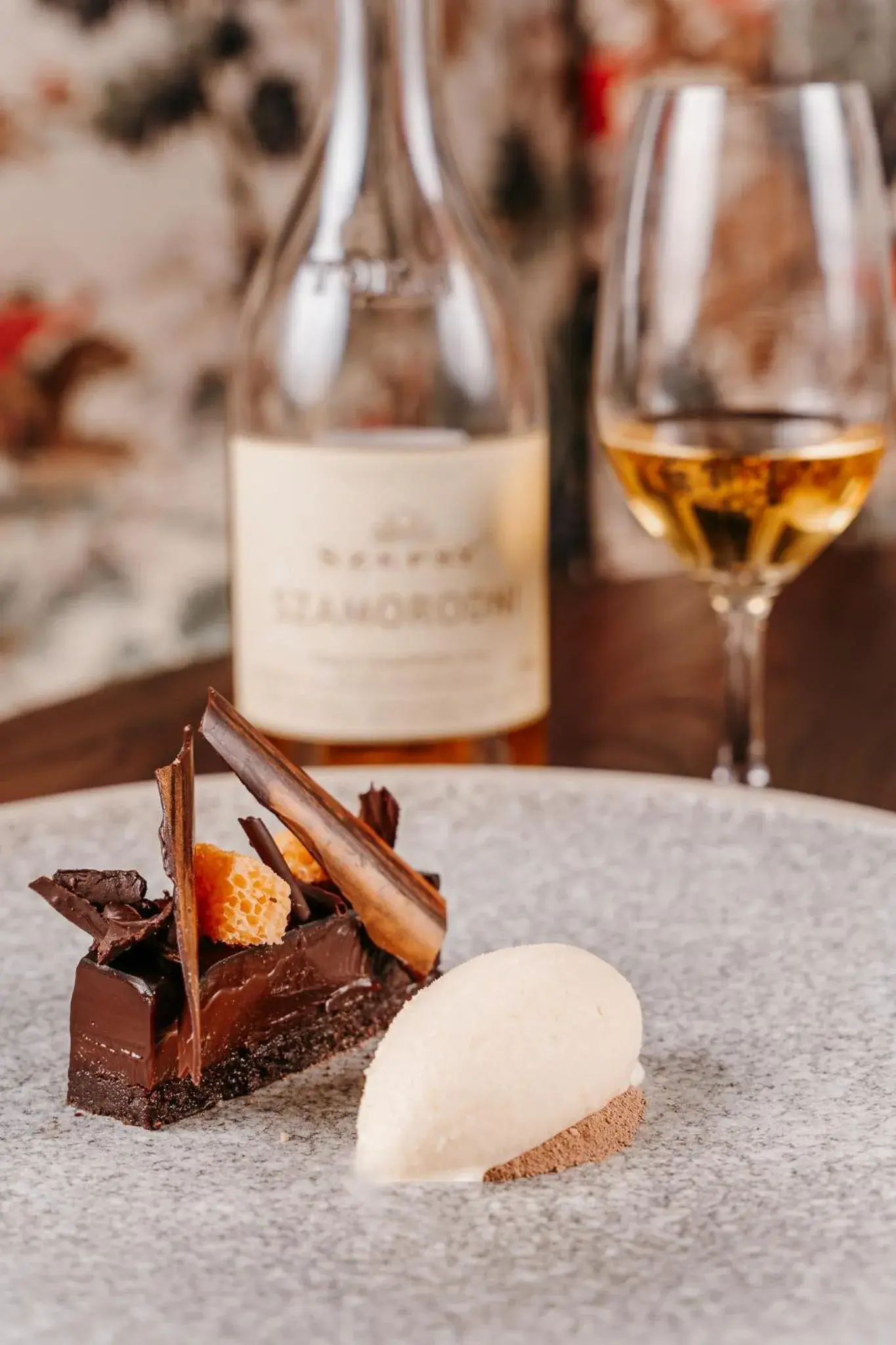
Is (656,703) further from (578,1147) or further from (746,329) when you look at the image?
(578,1147)

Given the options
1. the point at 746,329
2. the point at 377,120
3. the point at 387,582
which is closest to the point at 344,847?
the point at 387,582

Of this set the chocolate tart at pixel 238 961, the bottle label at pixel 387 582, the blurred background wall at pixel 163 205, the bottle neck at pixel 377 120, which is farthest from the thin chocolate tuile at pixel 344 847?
the blurred background wall at pixel 163 205

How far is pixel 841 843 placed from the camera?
95 cm

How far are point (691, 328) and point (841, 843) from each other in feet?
1.21

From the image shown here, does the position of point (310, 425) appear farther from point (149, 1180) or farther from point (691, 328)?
point (149, 1180)

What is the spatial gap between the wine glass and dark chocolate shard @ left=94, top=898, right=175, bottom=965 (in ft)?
1.82

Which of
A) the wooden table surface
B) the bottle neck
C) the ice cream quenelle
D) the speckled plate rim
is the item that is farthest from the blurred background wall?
the ice cream quenelle

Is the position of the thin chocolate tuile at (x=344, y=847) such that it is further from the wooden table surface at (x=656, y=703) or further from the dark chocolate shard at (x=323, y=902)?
the wooden table surface at (x=656, y=703)

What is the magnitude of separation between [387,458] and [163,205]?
1225 mm

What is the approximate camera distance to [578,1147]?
0.68m

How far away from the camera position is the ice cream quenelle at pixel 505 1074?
2.19 feet

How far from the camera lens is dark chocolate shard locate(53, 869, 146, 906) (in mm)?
741

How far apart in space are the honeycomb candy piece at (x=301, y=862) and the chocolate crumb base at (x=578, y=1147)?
178 millimetres

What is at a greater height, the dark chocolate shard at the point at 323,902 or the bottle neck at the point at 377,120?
the bottle neck at the point at 377,120
